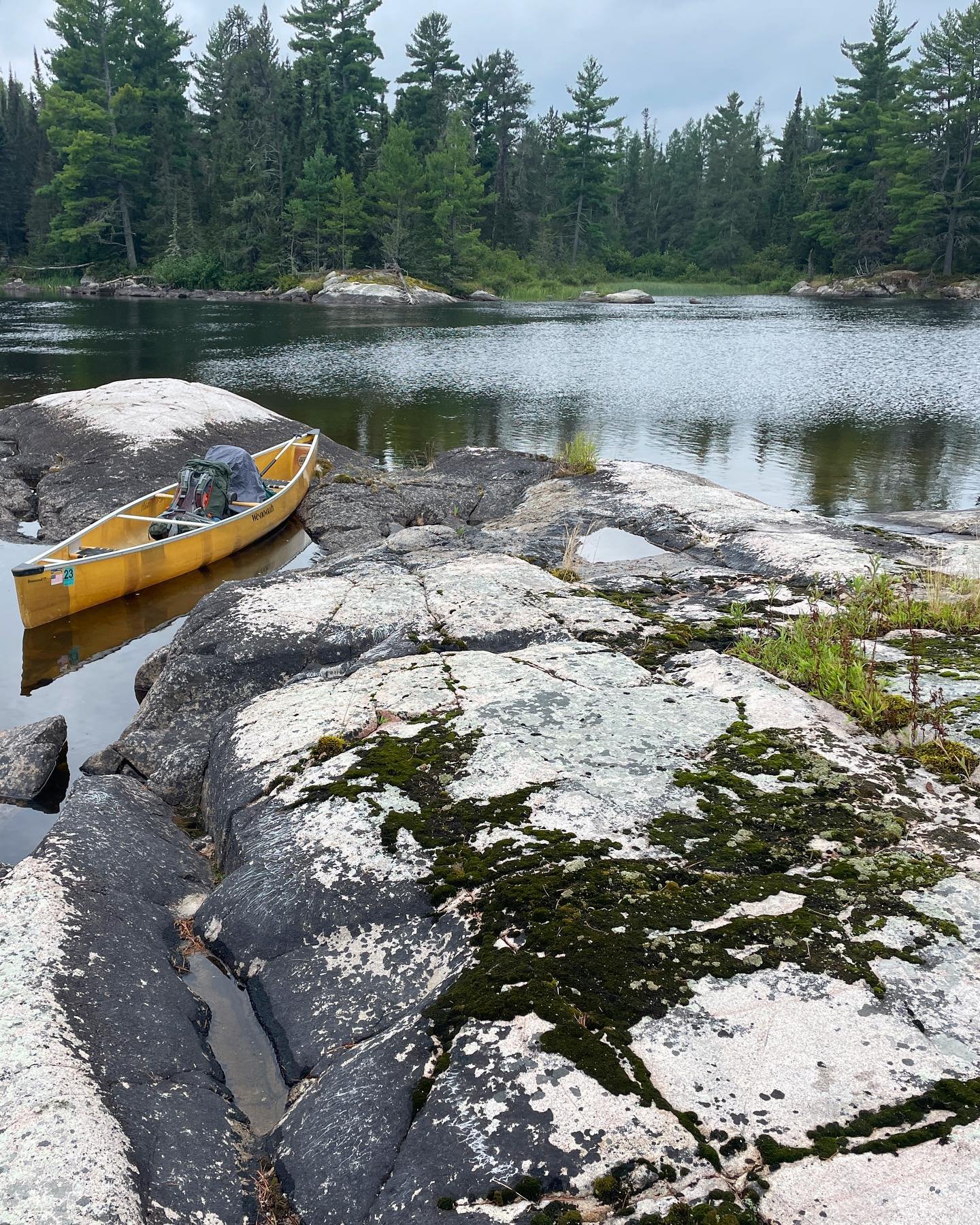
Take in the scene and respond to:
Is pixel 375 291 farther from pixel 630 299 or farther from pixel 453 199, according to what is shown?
pixel 630 299

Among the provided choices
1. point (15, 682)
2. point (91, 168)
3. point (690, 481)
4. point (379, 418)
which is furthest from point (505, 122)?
point (15, 682)

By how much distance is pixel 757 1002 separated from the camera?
3.33 meters

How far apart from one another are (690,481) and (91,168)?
83460 millimetres

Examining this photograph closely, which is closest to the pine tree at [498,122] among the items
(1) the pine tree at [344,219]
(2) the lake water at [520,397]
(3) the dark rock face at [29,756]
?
(1) the pine tree at [344,219]

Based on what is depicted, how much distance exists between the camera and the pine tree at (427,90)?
276 ft

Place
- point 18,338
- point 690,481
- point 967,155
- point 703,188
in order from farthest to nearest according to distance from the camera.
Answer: point 703,188 → point 967,155 → point 18,338 → point 690,481

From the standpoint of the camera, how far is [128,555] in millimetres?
11812

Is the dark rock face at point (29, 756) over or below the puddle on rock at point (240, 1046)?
below

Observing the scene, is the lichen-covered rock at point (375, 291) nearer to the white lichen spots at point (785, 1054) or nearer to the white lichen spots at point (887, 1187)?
the white lichen spots at point (785, 1054)

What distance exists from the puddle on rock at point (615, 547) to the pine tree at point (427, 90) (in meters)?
84.5

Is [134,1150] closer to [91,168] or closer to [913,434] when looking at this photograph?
[913,434]

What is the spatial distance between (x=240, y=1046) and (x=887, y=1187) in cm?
275

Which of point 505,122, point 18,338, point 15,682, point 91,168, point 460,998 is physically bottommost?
point 15,682

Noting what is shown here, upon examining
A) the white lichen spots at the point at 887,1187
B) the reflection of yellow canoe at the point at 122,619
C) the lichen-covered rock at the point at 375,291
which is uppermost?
the lichen-covered rock at the point at 375,291
